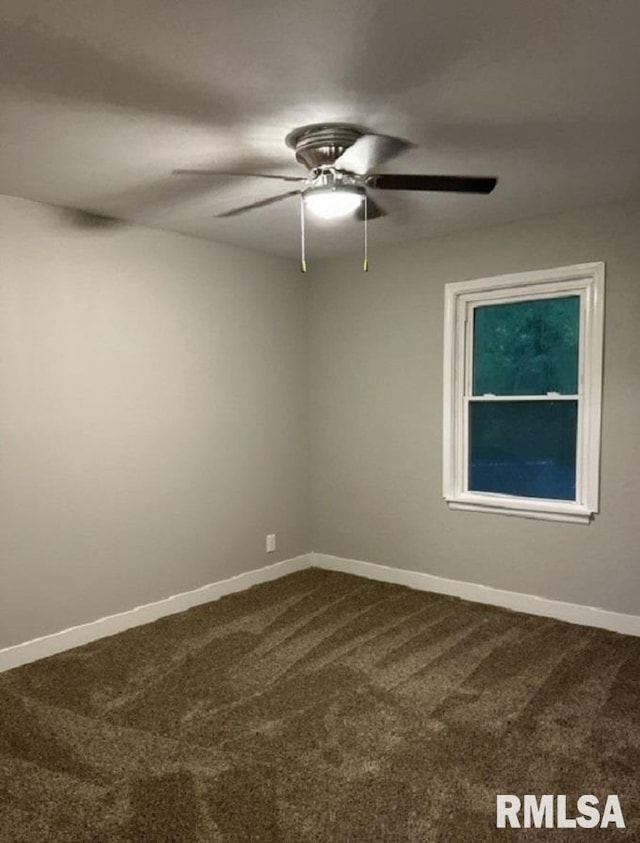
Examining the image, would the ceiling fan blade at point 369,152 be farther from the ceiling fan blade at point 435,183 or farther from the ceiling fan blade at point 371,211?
the ceiling fan blade at point 371,211

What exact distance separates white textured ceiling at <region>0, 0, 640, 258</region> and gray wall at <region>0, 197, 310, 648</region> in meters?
0.52

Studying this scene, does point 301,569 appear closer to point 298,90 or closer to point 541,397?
point 541,397

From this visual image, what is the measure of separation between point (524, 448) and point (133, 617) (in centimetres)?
264

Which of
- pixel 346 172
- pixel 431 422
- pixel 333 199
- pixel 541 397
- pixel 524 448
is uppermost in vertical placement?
pixel 346 172

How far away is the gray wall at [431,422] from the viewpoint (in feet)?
11.1

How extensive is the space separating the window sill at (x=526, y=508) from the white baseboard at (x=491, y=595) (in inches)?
19.7

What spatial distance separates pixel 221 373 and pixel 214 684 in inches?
79.4

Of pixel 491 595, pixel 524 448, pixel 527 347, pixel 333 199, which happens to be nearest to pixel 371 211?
pixel 333 199

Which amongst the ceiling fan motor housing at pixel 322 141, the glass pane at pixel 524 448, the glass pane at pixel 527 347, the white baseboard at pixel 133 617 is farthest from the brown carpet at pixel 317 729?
the ceiling fan motor housing at pixel 322 141

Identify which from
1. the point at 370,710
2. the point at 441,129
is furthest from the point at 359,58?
the point at 370,710

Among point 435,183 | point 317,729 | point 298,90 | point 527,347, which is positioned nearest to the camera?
point 298,90

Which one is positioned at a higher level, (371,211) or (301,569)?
(371,211)

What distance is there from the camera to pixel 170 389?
3805 mm

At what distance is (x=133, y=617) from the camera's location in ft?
11.8
